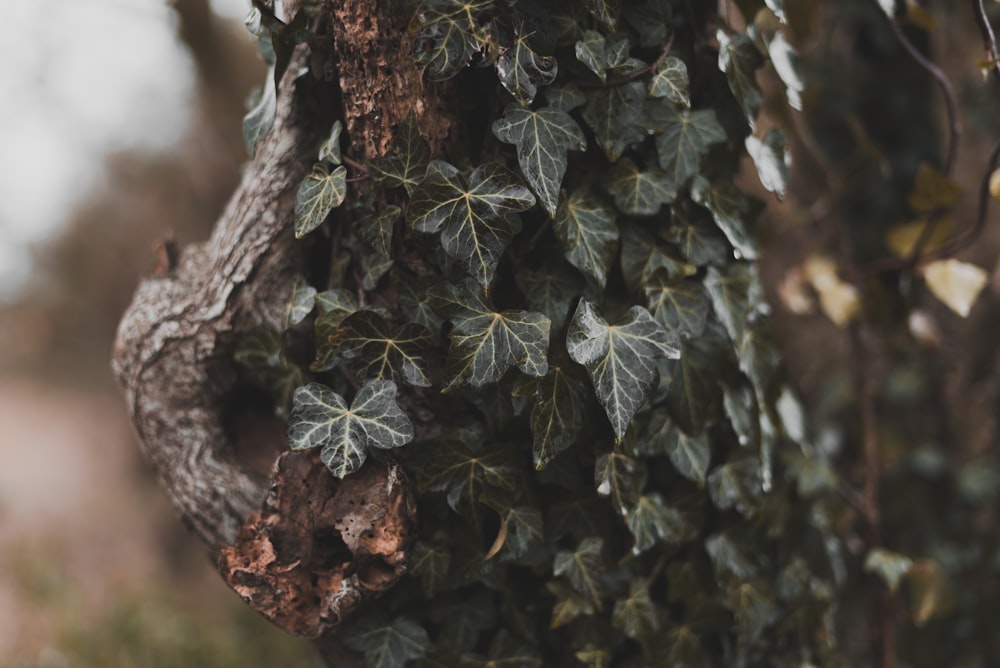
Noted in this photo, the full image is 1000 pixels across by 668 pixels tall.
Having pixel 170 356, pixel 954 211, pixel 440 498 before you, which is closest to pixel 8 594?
pixel 170 356

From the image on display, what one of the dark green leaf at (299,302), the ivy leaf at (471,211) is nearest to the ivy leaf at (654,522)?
the ivy leaf at (471,211)

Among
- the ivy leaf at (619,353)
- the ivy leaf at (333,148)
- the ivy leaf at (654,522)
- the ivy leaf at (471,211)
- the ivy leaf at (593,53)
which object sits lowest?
the ivy leaf at (654,522)

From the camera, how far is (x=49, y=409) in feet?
15.6

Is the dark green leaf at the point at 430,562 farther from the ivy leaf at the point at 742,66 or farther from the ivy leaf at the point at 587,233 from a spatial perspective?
the ivy leaf at the point at 742,66

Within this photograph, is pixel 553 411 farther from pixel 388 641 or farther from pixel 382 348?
pixel 388 641

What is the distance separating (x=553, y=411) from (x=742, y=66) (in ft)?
1.79

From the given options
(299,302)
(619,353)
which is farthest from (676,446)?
(299,302)

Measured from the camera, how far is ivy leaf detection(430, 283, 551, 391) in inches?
31.0

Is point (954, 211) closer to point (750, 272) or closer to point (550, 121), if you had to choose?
point (750, 272)

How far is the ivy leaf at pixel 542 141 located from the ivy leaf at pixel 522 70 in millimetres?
25

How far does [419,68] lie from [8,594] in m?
4.32

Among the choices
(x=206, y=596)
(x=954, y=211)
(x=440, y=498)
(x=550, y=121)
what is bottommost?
(x=206, y=596)

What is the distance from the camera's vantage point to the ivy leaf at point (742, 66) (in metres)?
0.93

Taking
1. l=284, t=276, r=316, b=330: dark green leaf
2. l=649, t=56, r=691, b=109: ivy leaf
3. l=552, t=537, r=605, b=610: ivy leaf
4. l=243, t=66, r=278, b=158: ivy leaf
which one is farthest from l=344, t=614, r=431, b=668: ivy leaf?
l=649, t=56, r=691, b=109: ivy leaf
